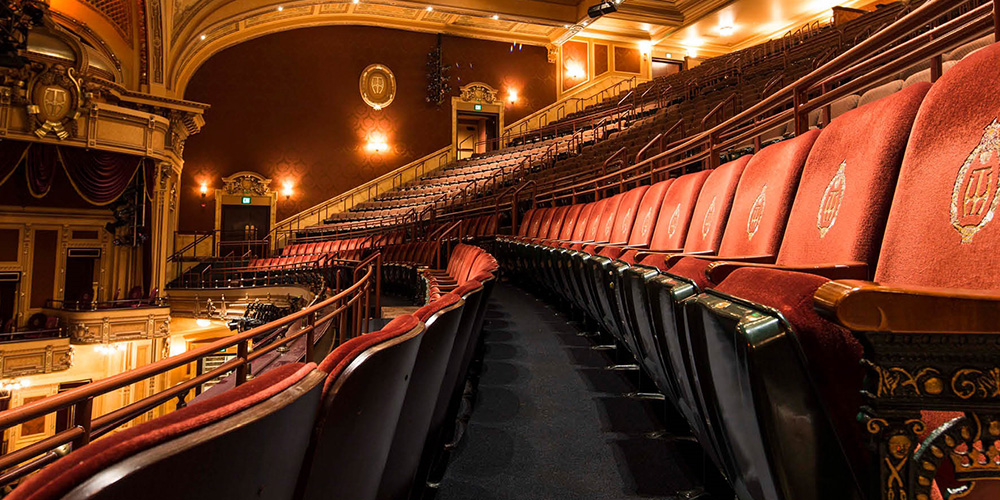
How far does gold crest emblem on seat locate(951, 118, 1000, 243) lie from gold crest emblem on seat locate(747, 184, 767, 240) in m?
0.19

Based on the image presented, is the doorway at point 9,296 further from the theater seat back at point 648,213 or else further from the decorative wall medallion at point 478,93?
the theater seat back at point 648,213

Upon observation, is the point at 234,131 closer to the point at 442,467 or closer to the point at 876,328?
the point at 442,467

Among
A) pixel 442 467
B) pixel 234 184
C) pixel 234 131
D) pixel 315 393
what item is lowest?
pixel 442 467

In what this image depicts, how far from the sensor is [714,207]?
Result: 550 mm

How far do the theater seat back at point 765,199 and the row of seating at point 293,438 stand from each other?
258mm

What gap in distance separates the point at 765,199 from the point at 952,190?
20 cm

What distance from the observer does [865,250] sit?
275 millimetres

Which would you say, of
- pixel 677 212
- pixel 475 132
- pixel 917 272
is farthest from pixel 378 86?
pixel 917 272

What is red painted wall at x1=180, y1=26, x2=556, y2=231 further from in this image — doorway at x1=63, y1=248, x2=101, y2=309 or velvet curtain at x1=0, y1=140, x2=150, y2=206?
velvet curtain at x1=0, y1=140, x2=150, y2=206

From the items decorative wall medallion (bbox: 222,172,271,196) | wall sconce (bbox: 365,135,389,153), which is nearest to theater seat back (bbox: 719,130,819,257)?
decorative wall medallion (bbox: 222,172,271,196)

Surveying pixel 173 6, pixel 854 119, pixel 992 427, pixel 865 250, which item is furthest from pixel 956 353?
pixel 173 6

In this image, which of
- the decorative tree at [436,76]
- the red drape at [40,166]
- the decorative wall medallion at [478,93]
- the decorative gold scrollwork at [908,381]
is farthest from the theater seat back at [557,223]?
the decorative wall medallion at [478,93]

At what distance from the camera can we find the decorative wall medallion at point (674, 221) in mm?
648

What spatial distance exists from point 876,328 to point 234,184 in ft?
12.6
